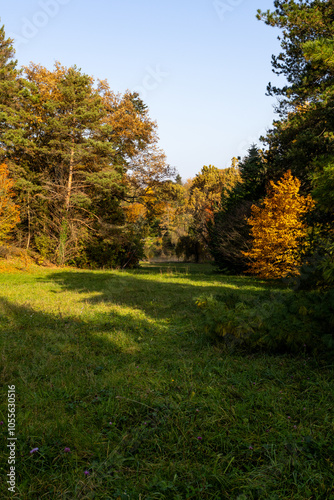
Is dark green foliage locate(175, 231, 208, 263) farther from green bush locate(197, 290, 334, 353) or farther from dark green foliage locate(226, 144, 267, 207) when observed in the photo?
green bush locate(197, 290, 334, 353)

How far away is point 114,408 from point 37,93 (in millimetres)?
23358

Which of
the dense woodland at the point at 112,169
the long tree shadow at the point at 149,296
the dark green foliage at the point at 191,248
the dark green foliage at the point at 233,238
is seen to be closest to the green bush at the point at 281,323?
the long tree shadow at the point at 149,296

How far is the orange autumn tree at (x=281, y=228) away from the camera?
492 inches

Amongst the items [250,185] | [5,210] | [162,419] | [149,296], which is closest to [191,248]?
[250,185]

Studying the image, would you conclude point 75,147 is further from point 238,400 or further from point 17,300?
point 238,400

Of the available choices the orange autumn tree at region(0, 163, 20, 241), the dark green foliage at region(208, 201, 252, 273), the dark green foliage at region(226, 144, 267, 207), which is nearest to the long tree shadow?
the orange autumn tree at region(0, 163, 20, 241)

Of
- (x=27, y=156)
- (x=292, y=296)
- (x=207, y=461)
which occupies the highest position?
(x=27, y=156)

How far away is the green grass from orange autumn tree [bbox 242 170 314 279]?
845 cm

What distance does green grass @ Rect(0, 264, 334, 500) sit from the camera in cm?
212

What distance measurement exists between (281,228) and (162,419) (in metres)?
11.1

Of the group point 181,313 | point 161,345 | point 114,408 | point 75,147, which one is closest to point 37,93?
point 75,147

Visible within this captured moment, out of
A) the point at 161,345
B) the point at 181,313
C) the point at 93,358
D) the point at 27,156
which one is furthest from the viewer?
the point at 27,156

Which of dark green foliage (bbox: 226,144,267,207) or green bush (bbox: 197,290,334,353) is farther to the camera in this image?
dark green foliage (bbox: 226,144,267,207)

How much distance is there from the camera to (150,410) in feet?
10.0
